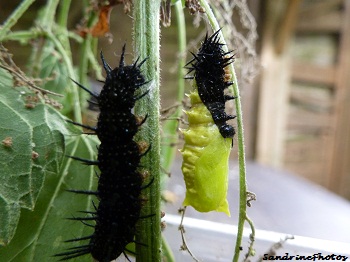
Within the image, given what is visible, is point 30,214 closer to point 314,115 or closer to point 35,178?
point 35,178

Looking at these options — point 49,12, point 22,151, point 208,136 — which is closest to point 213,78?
point 208,136

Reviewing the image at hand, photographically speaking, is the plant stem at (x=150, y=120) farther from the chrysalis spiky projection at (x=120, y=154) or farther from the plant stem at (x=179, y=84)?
the plant stem at (x=179, y=84)

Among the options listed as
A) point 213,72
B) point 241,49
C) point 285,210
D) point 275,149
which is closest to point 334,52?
point 275,149

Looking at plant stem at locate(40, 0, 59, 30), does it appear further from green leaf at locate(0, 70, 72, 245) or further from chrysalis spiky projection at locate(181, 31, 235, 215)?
chrysalis spiky projection at locate(181, 31, 235, 215)

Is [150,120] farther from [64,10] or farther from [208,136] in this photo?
[64,10]

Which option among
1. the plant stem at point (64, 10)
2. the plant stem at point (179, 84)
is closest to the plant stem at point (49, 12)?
the plant stem at point (64, 10)

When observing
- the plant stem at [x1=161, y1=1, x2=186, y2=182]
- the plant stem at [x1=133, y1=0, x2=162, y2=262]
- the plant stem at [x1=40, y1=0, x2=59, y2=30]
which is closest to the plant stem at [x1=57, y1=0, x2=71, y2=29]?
the plant stem at [x1=40, y1=0, x2=59, y2=30]
